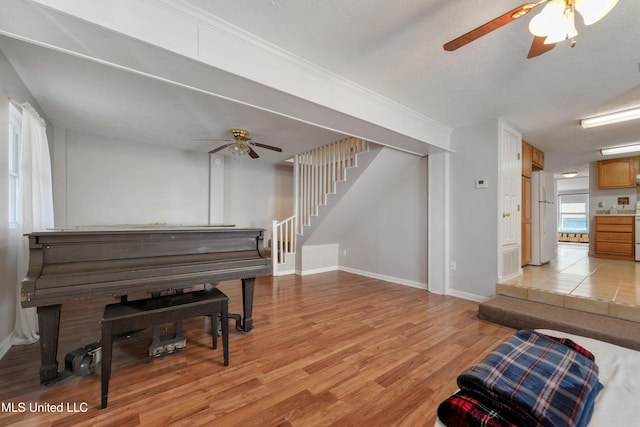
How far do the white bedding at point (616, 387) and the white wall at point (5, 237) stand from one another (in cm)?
330

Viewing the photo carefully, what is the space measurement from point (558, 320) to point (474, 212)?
158 cm

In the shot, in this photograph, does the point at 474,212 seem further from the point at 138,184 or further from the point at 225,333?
the point at 138,184

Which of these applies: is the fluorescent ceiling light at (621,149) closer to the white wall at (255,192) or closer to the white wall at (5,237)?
the white wall at (255,192)

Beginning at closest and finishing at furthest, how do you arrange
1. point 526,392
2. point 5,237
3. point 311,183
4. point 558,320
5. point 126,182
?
point 526,392, point 5,237, point 558,320, point 126,182, point 311,183

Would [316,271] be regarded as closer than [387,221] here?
No

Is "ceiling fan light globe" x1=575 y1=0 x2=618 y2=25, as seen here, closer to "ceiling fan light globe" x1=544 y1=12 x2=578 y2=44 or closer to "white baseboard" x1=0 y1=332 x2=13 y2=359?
"ceiling fan light globe" x1=544 y1=12 x2=578 y2=44

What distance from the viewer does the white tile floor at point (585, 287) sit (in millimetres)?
2725

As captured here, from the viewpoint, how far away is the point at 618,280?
11.8 ft

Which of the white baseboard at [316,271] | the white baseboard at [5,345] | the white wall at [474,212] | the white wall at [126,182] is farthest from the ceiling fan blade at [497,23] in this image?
the white wall at [126,182]

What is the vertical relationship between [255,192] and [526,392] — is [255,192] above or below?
above

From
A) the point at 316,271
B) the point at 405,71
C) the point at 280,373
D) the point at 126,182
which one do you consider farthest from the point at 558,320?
the point at 126,182

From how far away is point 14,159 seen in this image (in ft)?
8.12

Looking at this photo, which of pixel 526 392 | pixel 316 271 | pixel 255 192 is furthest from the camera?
pixel 255 192

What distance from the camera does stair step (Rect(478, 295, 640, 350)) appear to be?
91.4 inches
